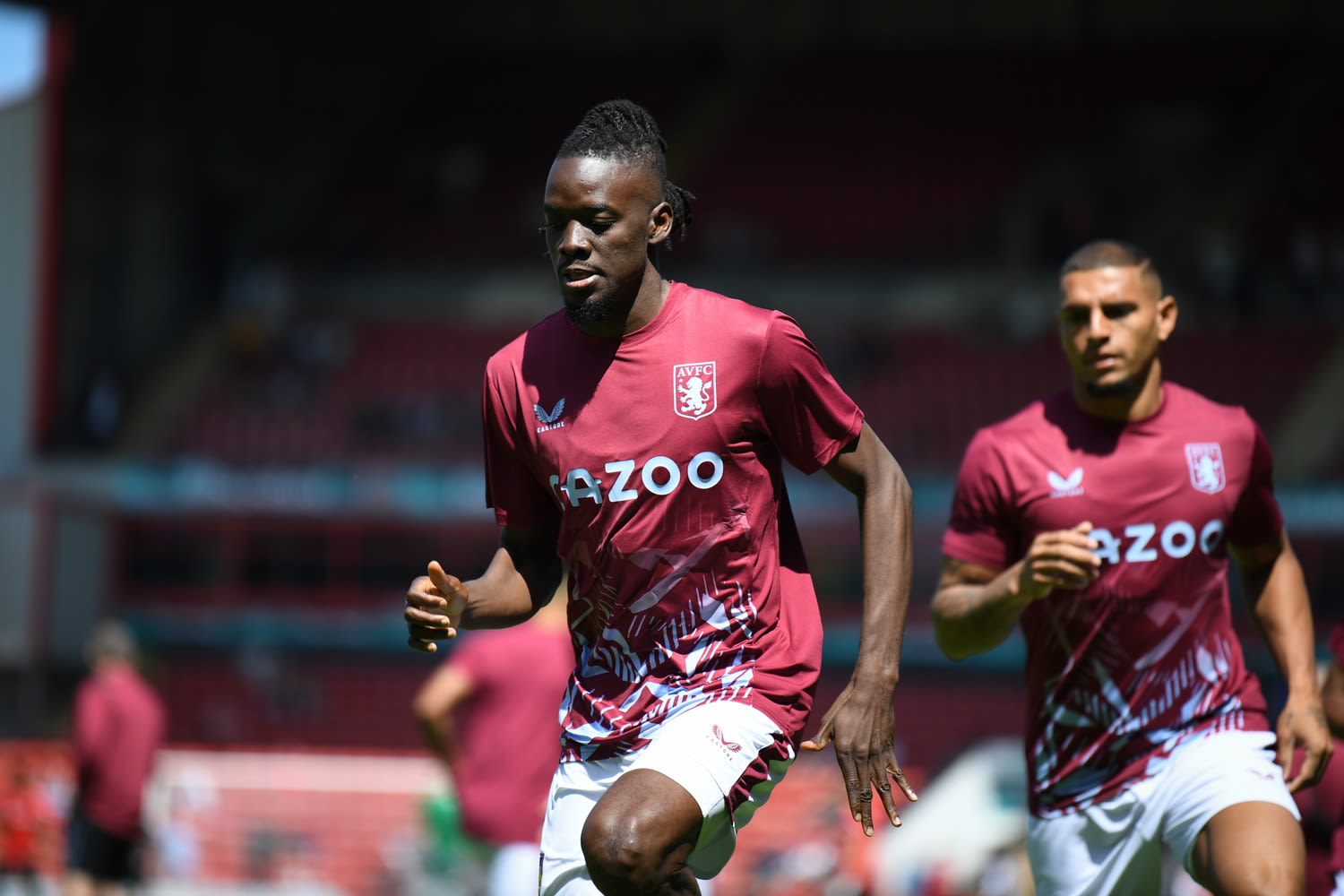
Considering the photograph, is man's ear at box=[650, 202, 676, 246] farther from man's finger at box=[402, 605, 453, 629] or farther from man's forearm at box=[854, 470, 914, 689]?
man's finger at box=[402, 605, 453, 629]

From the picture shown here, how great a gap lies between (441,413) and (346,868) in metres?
A: 7.52

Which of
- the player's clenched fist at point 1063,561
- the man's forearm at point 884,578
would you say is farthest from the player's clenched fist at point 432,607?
the player's clenched fist at point 1063,561

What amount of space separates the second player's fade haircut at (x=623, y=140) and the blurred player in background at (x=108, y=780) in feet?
25.3

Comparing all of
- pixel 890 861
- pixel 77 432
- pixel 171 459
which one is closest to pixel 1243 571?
pixel 890 861

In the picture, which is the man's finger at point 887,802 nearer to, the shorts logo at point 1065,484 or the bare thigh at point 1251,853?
the bare thigh at point 1251,853

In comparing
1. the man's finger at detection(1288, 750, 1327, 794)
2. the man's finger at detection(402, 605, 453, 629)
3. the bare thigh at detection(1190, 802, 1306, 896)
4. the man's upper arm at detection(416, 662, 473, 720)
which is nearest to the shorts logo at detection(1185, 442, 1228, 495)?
the man's finger at detection(1288, 750, 1327, 794)

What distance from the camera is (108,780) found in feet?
33.2

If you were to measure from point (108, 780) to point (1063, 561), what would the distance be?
811 cm

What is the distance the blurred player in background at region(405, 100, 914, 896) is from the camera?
3.40 metres

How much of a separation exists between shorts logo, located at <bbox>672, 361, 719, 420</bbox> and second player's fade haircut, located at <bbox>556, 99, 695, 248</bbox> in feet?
1.23

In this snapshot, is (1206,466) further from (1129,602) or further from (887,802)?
(887,802)

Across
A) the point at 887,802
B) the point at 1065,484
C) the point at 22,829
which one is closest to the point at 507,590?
the point at 887,802

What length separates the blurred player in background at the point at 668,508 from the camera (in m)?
3.40

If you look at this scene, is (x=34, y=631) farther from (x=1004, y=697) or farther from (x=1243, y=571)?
(x=1243, y=571)
